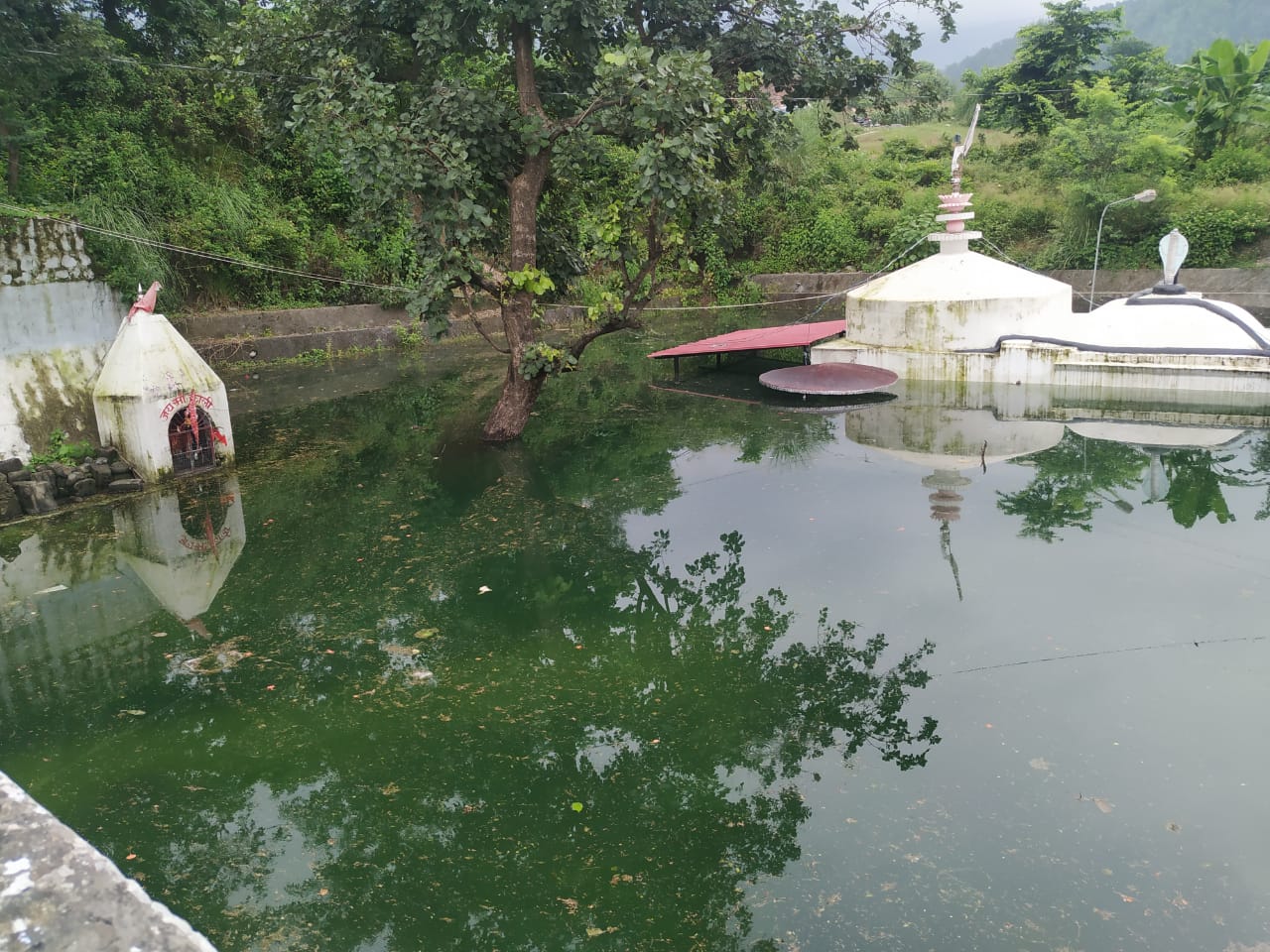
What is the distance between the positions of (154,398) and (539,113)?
16.4 feet

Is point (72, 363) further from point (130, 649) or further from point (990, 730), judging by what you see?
point (990, 730)

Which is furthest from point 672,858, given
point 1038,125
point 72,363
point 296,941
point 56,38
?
point 1038,125

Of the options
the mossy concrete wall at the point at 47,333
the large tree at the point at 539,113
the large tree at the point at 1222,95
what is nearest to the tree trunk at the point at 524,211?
the large tree at the point at 539,113

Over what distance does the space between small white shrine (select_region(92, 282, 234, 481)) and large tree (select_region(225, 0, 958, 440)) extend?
2.45 metres

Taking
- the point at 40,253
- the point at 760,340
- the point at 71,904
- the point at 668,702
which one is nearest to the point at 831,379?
the point at 760,340

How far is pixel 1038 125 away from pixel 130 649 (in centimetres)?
2524

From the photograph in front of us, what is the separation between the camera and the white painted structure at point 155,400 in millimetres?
9414

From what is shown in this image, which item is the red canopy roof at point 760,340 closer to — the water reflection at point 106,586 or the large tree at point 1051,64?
the water reflection at point 106,586

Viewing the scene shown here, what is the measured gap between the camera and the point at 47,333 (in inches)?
382

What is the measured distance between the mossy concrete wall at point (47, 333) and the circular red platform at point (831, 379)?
7909mm

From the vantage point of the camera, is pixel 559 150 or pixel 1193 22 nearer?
pixel 559 150

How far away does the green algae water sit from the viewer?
12.8 feet

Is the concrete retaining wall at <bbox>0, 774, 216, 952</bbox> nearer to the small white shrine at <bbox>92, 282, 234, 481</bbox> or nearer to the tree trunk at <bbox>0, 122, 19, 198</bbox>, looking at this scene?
the small white shrine at <bbox>92, 282, 234, 481</bbox>

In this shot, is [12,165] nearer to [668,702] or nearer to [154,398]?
[154,398]
